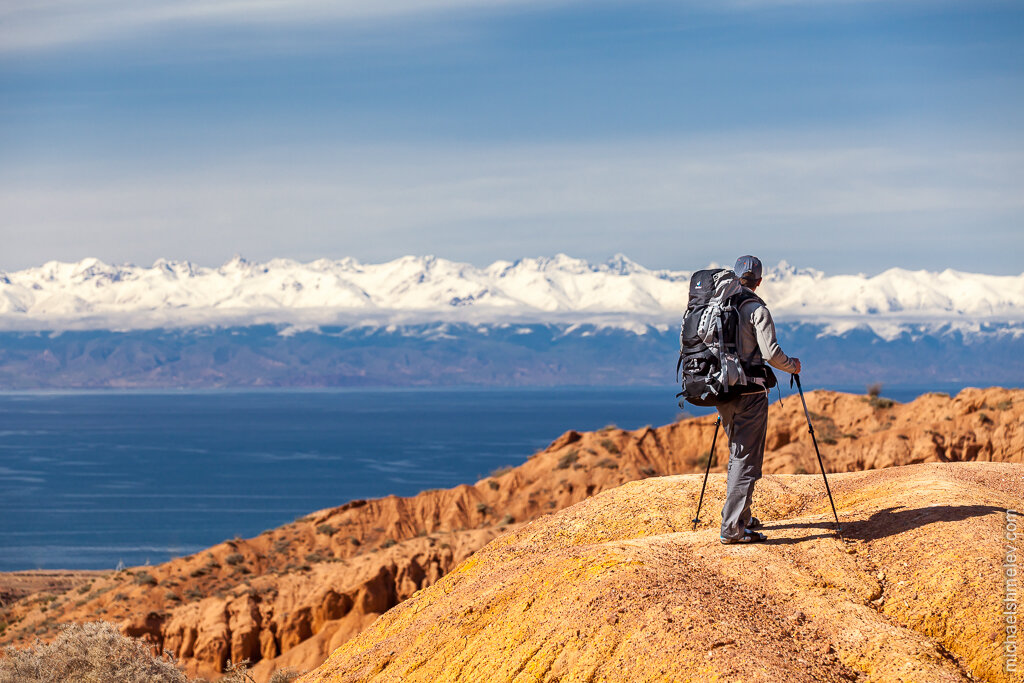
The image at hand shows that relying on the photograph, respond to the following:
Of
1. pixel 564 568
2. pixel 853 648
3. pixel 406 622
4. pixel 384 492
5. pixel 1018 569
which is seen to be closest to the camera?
pixel 853 648

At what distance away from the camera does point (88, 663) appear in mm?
11312

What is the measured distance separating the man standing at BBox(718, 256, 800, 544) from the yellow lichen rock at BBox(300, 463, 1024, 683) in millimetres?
226

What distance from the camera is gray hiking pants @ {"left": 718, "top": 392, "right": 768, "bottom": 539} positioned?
28.5 ft

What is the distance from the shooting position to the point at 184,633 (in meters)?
30.3

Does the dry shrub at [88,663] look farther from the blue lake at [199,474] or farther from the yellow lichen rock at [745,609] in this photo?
the blue lake at [199,474]

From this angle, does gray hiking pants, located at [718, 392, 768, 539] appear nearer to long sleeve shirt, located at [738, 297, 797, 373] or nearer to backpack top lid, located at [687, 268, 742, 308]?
long sleeve shirt, located at [738, 297, 797, 373]

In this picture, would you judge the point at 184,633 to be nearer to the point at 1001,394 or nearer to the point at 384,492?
the point at 1001,394

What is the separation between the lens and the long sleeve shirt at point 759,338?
8.48 meters

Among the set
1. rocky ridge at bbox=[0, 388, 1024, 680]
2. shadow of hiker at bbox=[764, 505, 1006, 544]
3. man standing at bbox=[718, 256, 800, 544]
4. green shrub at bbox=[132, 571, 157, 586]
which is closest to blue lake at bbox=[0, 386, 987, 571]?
rocky ridge at bbox=[0, 388, 1024, 680]

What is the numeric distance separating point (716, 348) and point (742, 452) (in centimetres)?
96

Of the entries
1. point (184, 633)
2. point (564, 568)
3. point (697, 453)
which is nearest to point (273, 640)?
point (184, 633)

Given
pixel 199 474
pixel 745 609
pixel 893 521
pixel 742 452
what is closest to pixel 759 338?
pixel 742 452

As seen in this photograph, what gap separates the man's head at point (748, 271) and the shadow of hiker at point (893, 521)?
7.43ft

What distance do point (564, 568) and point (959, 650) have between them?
3018 millimetres
